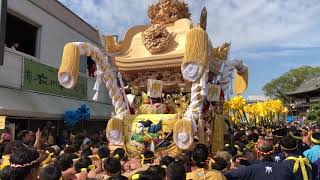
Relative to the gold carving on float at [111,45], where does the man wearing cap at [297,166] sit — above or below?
below

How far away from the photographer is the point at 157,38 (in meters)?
7.04

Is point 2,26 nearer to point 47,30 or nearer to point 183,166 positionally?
point 47,30

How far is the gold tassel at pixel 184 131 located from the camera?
5.77 metres

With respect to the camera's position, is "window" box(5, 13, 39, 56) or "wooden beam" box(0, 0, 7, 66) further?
"window" box(5, 13, 39, 56)

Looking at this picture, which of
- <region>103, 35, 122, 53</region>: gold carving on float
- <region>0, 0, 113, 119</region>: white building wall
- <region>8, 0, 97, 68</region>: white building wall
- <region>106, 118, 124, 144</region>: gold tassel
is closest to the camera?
<region>106, 118, 124, 144</region>: gold tassel

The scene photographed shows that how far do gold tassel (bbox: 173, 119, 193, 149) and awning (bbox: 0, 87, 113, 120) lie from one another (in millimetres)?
5457

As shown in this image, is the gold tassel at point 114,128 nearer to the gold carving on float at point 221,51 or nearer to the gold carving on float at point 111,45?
the gold carving on float at point 111,45

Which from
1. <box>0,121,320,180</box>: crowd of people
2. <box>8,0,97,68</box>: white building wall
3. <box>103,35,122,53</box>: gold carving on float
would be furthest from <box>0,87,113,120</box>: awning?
<box>0,121,320,180</box>: crowd of people

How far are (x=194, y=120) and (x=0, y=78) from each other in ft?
20.7

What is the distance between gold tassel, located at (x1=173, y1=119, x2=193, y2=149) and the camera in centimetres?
577

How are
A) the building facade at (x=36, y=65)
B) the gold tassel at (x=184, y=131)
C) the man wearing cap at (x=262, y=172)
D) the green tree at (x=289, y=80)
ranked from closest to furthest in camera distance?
1. the man wearing cap at (x=262, y=172)
2. the gold tassel at (x=184, y=131)
3. the building facade at (x=36, y=65)
4. the green tree at (x=289, y=80)

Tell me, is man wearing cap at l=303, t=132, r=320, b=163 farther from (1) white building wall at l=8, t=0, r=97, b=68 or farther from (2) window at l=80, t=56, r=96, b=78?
(2) window at l=80, t=56, r=96, b=78

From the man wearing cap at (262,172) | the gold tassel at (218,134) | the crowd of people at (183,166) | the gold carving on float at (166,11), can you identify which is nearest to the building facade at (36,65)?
the gold carving on float at (166,11)

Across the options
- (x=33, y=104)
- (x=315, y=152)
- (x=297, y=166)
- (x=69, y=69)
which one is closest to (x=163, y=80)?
(x=69, y=69)
